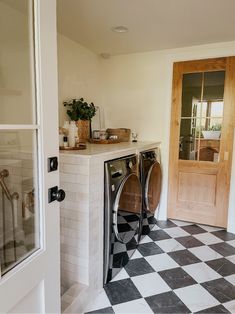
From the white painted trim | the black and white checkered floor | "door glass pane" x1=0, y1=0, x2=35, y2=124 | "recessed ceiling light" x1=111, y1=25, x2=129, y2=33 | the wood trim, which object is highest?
"recessed ceiling light" x1=111, y1=25, x2=129, y2=33

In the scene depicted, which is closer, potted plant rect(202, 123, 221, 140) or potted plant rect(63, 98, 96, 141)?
potted plant rect(63, 98, 96, 141)

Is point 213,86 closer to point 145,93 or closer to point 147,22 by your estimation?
point 145,93

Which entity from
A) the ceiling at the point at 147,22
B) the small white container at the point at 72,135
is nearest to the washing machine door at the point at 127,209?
the small white container at the point at 72,135

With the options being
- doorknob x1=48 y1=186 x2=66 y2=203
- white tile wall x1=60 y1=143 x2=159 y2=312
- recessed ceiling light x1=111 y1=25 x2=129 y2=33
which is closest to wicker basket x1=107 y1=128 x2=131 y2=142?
recessed ceiling light x1=111 y1=25 x2=129 y2=33

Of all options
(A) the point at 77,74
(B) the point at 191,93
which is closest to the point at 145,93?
(B) the point at 191,93

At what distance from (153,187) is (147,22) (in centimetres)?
170

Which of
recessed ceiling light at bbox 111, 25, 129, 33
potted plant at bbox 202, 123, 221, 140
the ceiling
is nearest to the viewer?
the ceiling

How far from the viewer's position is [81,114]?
2648 millimetres

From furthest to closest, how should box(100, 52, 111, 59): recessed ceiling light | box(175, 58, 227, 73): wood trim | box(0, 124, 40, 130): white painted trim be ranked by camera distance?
Answer: box(100, 52, 111, 59): recessed ceiling light < box(175, 58, 227, 73): wood trim < box(0, 124, 40, 130): white painted trim

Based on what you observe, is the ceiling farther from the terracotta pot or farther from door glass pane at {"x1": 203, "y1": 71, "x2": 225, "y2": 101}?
the terracotta pot

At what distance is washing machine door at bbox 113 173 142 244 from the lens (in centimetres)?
181

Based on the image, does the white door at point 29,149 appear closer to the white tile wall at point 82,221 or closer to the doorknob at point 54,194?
the doorknob at point 54,194

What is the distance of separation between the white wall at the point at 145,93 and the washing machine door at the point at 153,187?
0.60 feet

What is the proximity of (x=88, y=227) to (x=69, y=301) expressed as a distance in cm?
47
